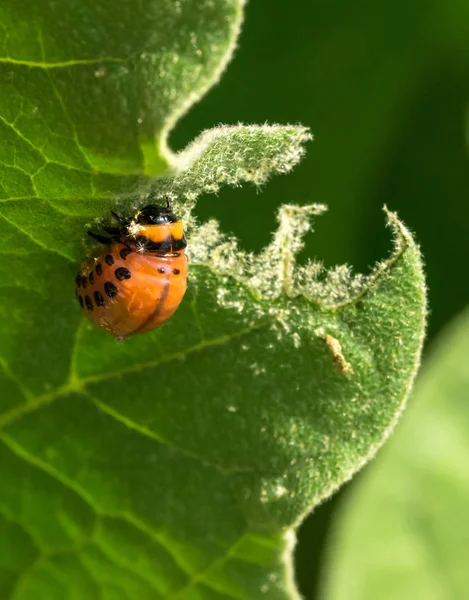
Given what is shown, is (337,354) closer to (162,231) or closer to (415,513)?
(162,231)

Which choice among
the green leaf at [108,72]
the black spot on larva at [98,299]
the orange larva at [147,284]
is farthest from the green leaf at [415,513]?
the green leaf at [108,72]

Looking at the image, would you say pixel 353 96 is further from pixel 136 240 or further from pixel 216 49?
pixel 216 49

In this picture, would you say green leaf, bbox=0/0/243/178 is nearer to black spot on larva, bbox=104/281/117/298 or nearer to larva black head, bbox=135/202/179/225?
larva black head, bbox=135/202/179/225

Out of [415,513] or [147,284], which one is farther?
[415,513]

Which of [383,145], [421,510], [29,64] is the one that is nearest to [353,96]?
[383,145]

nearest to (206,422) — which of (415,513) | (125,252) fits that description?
(125,252)

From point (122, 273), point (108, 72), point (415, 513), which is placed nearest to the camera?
point (108, 72)
